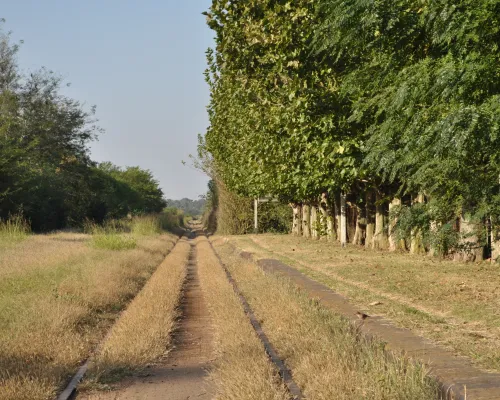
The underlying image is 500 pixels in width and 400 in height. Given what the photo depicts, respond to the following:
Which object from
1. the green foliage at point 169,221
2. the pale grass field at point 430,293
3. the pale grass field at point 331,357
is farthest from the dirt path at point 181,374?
the green foliage at point 169,221

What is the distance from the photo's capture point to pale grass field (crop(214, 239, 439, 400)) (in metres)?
5.55

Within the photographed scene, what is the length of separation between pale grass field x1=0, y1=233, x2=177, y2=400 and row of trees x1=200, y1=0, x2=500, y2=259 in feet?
18.3

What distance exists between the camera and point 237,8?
1706 cm

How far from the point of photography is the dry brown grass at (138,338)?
23.5 feet

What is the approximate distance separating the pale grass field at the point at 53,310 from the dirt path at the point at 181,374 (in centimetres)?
81

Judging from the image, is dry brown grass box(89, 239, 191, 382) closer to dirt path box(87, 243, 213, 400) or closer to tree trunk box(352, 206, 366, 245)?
dirt path box(87, 243, 213, 400)

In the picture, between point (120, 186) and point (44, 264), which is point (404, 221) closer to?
point (44, 264)

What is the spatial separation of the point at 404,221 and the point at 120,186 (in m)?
88.4

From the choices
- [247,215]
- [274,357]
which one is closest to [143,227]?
[247,215]

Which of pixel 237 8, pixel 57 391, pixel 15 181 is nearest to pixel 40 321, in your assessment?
pixel 57 391

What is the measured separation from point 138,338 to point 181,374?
4.70 ft

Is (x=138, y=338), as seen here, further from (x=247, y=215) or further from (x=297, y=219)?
(x=247, y=215)

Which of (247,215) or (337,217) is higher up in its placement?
(247,215)

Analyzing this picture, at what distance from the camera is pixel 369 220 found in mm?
24000
